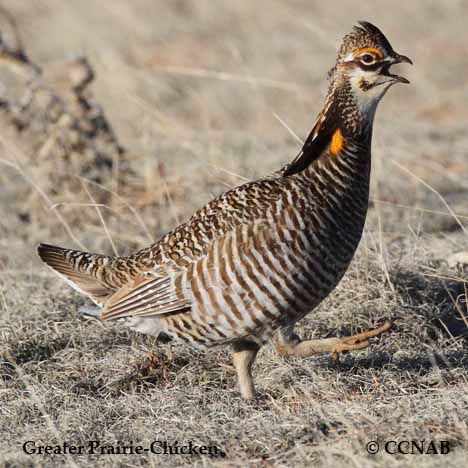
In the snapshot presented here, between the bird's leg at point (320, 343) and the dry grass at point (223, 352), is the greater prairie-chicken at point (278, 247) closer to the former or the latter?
the bird's leg at point (320, 343)

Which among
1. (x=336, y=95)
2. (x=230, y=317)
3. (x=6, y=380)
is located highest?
(x=336, y=95)

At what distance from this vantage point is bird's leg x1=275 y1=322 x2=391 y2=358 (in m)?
4.26

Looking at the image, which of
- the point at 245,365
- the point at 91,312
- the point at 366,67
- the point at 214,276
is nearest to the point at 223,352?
the point at 245,365

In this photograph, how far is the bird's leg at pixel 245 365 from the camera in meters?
4.34

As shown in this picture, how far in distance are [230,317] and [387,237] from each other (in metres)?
2.36

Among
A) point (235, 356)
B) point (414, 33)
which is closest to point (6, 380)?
point (235, 356)

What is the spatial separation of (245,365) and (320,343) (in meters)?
0.35

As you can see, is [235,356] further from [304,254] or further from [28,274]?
[28,274]

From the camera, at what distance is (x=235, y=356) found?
14.4ft

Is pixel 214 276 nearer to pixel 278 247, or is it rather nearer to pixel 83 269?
pixel 278 247

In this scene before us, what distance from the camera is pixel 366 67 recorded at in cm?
421

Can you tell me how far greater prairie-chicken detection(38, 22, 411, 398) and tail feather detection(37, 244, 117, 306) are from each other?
0.24 metres

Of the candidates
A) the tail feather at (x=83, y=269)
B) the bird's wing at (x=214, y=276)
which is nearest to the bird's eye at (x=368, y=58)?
the bird's wing at (x=214, y=276)

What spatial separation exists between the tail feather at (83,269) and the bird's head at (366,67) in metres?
1.49
